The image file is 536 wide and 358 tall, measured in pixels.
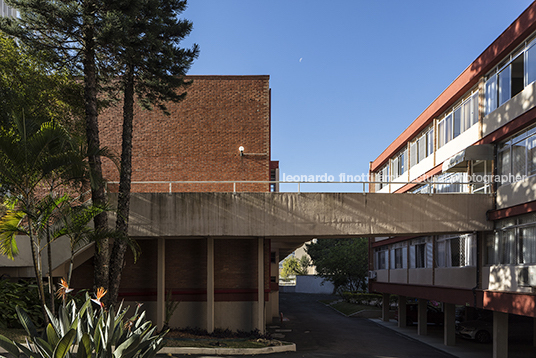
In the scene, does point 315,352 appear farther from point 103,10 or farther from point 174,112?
point 103,10

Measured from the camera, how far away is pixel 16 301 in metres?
16.2

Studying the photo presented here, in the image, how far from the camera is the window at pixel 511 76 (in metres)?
16.6

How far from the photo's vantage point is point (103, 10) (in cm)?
1592

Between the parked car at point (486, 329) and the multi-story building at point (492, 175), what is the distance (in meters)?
1.62

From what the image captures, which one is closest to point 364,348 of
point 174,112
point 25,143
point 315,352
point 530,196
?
point 315,352

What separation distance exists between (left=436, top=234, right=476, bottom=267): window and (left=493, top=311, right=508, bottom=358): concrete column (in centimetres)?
240

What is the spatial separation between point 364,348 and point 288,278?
72622 millimetres

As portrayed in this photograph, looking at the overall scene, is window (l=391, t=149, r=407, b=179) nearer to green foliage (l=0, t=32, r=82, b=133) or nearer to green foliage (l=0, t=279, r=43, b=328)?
green foliage (l=0, t=32, r=82, b=133)

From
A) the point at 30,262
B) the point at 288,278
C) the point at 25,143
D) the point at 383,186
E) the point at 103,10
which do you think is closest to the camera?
the point at 25,143

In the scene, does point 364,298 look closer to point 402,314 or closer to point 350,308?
point 350,308

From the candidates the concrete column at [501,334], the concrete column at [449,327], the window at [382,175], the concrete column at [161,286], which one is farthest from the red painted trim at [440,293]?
the concrete column at [161,286]

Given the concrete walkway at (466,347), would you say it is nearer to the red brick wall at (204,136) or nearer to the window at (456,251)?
the window at (456,251)

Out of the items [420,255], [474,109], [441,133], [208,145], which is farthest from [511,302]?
[208,145]

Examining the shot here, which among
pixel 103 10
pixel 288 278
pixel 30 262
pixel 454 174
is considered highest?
pixel 103 10
